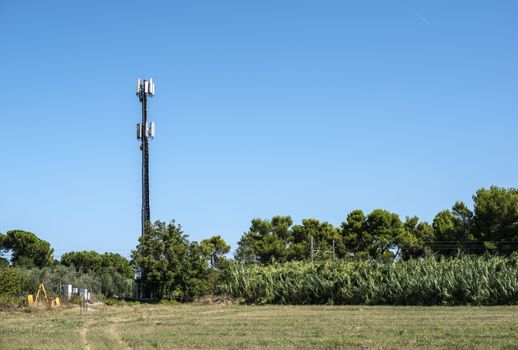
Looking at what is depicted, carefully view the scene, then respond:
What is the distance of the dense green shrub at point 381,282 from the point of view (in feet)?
123

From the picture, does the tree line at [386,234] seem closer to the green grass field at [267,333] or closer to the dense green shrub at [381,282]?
the dense green shrub at [381,282]

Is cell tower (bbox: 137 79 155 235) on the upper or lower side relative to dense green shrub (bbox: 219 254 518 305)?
upper

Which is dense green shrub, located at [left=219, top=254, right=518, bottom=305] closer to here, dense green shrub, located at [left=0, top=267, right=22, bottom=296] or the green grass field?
the green grass field

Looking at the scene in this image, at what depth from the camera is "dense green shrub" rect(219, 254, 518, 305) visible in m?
37.6

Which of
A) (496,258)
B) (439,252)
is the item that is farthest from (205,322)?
(439,252)

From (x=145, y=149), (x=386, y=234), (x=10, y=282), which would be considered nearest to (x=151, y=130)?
(x=145, y=149)

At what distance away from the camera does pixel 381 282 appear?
40.7m

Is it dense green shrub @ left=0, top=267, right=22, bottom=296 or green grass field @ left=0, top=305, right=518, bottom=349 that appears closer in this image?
green grass field @ left=0, top=305, right=518, bottom=349

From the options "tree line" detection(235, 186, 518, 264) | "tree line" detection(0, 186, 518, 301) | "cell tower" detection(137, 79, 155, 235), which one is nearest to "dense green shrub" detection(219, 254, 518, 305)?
"tree line" detection(0, 186, 518, 301)

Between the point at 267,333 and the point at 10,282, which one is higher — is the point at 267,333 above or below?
below

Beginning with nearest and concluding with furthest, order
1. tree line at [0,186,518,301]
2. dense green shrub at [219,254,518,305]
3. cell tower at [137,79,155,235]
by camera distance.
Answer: dense green shrub at [219,254,518,305], tree line at [0,186,518,301], cell tower at [137,79,155,235]

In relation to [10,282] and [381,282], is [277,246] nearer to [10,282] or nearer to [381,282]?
[381,282]

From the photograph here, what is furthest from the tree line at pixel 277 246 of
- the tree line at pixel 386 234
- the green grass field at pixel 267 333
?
the green grass field at pixel 267 333

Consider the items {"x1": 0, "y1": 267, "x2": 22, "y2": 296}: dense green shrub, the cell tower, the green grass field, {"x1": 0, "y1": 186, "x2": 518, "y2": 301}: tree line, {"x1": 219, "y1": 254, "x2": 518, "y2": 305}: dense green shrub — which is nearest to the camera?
the green grass field
